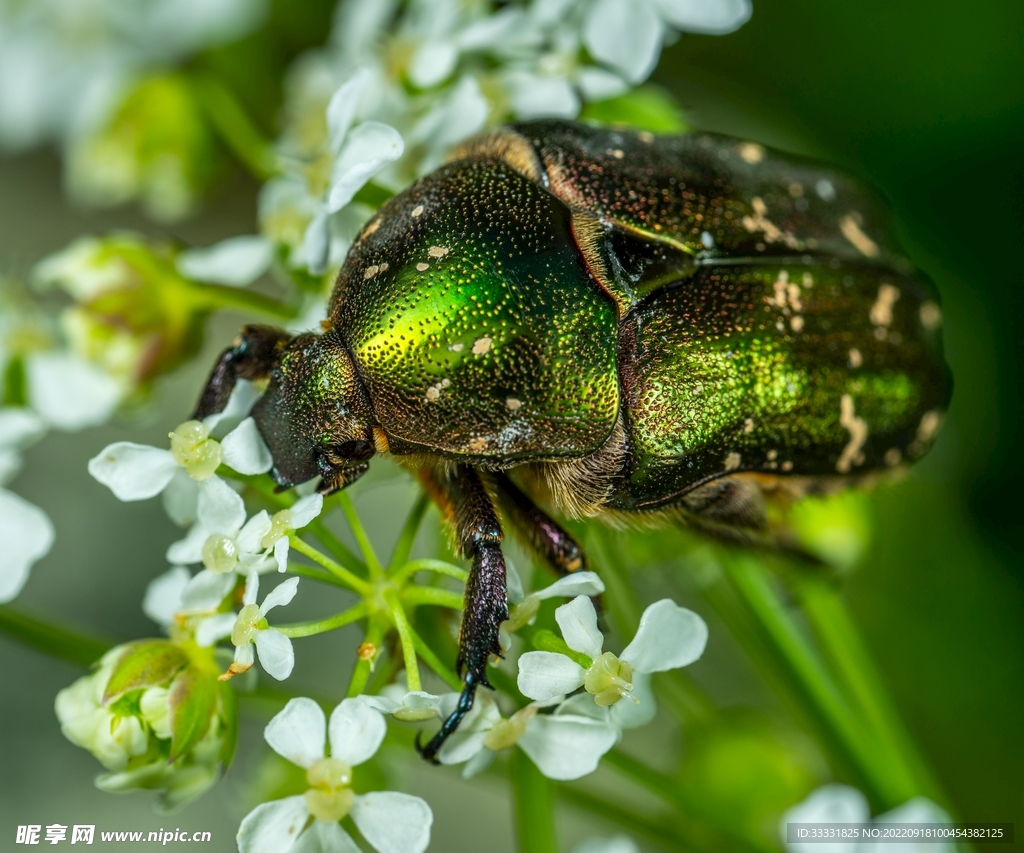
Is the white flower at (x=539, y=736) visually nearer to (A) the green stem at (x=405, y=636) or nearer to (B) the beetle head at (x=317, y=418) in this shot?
(A) the green stem at (x=405, y=636)

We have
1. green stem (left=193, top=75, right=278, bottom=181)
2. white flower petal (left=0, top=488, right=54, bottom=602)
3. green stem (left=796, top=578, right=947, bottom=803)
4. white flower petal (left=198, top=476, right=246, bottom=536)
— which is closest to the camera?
white flower petal (left=198, top=476, right=246, bottom=536)

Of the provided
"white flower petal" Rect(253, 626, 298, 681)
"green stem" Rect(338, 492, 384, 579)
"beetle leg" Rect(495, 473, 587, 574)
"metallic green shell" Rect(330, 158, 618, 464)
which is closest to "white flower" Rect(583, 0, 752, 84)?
"metallic green shell" Rect(330, 158, 618, 464)

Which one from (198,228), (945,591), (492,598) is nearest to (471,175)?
(492,598)

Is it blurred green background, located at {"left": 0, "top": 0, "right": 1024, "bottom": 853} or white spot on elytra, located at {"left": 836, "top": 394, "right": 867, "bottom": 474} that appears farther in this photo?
blurred green background, located at {"left": 0, "top": 0, "right": 1024, "bottom": 853}

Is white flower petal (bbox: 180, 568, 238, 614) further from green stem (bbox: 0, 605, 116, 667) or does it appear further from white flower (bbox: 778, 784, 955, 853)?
white flower (bbox: 778, 784, 955, 853)

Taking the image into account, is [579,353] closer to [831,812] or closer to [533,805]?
[533,805]

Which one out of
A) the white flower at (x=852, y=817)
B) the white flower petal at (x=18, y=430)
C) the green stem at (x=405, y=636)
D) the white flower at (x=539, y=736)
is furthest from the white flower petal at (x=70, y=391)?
the white flower at (x=852, y=817)

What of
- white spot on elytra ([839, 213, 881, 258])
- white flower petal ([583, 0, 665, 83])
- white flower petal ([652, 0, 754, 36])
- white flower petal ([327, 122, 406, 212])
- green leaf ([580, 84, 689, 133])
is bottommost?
white spot on elytra ([839, 213, 881, 258])

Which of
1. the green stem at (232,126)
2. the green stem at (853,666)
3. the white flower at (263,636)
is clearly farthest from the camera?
the green stem at (232,126)
